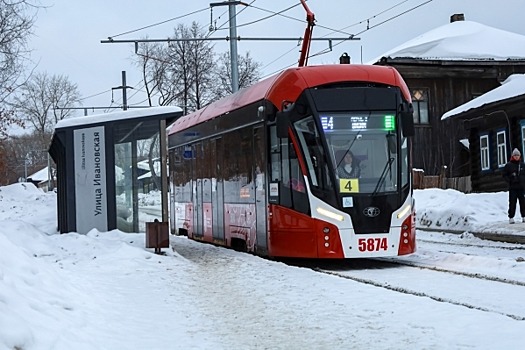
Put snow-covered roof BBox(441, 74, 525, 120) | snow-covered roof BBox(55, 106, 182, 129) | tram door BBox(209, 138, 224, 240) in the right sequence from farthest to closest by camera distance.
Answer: snow-covered roof BBox(441, 74, 525, 120) → tram door BBox(209, 138, 224, 240) → snow-covered roof BBox(55, 106, 182, 129)

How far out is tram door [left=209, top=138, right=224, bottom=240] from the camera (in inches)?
699

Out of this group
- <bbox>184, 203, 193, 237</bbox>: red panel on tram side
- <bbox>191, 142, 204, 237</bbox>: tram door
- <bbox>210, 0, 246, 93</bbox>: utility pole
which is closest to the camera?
<bbox>191, 142, 204, 237</bbox>: tram door

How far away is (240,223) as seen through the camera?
53.3ft

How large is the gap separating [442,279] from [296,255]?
306 cm

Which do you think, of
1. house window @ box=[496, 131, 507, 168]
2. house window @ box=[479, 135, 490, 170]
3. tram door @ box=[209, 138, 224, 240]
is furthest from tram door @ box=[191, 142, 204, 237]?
house window @ box=[479, 135, 490, 170]

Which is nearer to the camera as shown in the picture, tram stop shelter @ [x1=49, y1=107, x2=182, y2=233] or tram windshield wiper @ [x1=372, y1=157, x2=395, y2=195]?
tram windshield wiper @ [x1=372, y1=157, x2=395, y2=195]

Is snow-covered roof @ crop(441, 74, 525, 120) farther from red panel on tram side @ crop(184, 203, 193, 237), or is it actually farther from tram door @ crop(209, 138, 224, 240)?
tram door @ crop(209, 138, 224, 240)

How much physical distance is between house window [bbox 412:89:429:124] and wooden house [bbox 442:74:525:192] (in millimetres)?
6994

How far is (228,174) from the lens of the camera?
670 inches

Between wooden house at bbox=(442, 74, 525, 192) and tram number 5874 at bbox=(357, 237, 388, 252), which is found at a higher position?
wooden house at bbox=(442, 74, 525, 192)

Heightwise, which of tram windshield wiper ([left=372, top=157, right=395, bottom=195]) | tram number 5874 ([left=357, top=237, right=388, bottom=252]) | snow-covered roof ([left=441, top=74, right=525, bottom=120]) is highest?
snow-covered roof ([left=441, top=74, right=525, bottom=120])

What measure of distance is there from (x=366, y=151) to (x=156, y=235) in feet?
14.4

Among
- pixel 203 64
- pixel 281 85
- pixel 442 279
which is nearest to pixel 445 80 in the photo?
pixel 203 64

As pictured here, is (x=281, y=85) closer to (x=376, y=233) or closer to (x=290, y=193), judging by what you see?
(x=290, y=193)
